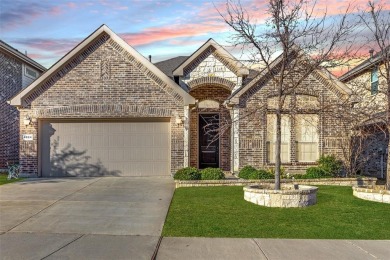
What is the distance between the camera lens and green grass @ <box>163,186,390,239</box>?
7.33 meters

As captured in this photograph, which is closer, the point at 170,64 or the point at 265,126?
the point at 265,126

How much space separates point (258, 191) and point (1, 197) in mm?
7246

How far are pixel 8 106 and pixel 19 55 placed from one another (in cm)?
305

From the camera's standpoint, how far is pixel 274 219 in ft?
27.7

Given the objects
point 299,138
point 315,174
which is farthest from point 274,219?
point 299,138

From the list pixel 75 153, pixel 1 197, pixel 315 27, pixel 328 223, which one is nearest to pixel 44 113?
pixel 75 153

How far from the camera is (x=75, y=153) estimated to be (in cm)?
1620

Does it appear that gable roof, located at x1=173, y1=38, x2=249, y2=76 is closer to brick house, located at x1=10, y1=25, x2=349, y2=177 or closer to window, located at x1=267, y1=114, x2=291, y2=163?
brick house, located at x1=10, y1=25, x2=349, y2=177

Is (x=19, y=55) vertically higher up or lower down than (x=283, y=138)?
higher up

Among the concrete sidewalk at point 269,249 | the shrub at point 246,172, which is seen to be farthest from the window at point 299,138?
the concrete sidewalk at point 269,249

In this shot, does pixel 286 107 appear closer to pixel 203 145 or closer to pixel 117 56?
pixel 203 145

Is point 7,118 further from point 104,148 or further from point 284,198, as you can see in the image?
point 284,198

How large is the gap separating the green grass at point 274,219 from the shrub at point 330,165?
3.61 metres

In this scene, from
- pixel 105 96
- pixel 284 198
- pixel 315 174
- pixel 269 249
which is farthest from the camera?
pixel 105 96
